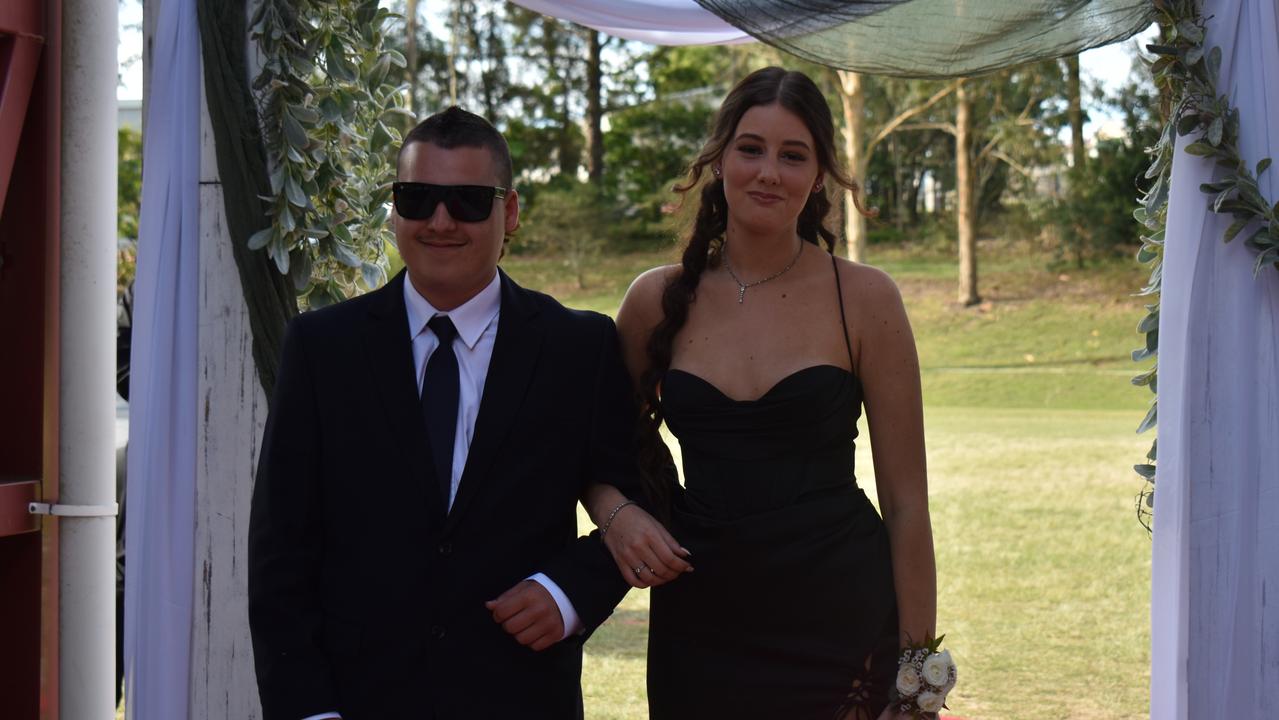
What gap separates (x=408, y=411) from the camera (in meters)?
2.42

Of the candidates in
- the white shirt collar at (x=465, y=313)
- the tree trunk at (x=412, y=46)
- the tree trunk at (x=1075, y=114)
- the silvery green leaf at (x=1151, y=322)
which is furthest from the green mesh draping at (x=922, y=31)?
the tree trunk at (x=412, y=46)

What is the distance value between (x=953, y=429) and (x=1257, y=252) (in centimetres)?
1334

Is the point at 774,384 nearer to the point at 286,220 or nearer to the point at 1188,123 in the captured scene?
the point at 1188,123

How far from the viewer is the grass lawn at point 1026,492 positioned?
23.1 ft

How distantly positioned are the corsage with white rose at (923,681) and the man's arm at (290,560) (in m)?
1.19

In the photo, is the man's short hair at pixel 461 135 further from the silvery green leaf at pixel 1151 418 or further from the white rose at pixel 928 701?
the silvery green leaf at pixel 1151 418

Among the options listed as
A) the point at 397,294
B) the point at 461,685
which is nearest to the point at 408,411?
the point at 397,294

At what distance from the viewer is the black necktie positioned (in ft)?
7.97

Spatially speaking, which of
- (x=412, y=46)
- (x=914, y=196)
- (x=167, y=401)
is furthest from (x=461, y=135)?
(x=914, y=196)

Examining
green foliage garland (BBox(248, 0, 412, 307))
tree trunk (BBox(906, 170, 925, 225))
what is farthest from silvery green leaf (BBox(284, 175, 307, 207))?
tree trunk (BBox(906, 170, 925, 225))

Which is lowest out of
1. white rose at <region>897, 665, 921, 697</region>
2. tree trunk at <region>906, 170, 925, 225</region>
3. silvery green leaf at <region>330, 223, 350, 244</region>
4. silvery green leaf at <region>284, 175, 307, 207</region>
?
white rose at <region>897, 665, 921, 697</region>

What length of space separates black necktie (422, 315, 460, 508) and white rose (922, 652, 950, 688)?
1.09 m

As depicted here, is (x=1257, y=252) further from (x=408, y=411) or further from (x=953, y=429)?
(x=953, y=429)

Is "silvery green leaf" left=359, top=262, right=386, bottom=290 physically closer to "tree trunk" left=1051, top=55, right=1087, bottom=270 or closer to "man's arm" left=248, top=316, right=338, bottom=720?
"man's arm" left=248, top=316, right=338, bottom=720
